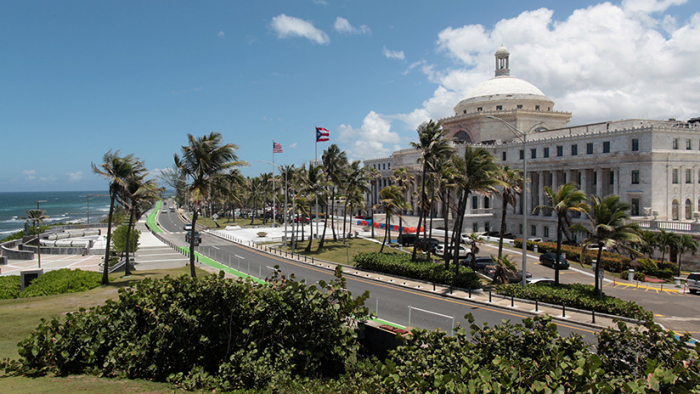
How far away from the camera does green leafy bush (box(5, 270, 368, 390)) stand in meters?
9.88

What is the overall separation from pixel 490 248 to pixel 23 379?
49.1m

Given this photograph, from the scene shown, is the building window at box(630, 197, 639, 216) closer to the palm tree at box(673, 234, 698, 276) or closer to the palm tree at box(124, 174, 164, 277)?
the palm tree at box(673, 234, 698, 276)

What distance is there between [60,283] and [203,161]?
34.8 ft

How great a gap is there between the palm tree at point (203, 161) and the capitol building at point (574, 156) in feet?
74.8

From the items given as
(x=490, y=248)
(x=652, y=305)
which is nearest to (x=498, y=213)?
(x=490, y=248)

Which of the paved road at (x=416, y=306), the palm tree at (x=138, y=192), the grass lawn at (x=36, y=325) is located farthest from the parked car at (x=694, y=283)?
the palm tree at (x=138, y=192)

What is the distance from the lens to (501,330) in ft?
29.4

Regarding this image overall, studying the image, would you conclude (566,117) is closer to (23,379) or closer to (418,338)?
(418,338)

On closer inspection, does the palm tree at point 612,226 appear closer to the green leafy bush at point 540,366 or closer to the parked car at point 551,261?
the green leafy bush at point 540,366

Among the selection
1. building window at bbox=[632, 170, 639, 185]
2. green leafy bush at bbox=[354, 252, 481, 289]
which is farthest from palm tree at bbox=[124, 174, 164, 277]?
building window at bbox=[632, 170, 639, 185]

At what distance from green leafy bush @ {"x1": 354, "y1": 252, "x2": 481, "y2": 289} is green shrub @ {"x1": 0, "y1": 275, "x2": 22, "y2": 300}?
2375cm

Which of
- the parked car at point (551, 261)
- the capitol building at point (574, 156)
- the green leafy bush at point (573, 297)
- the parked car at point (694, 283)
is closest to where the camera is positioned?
the green leafy bush at point (573, 297)

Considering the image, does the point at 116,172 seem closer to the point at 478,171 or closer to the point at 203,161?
the point at 203,161

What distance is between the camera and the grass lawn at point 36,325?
350 inches
